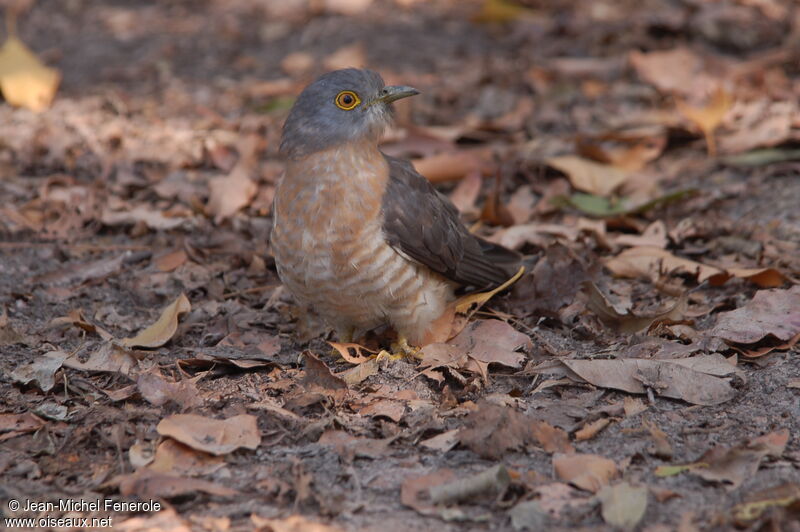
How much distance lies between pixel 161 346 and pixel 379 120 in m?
1.69

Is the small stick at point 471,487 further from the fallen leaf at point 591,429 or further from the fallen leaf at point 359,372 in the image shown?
the fallen leaf at point 359,372

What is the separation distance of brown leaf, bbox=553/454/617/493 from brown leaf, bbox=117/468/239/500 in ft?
4.15

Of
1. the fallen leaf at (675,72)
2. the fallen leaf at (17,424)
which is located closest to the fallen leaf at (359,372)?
the fallen leaf at (17,424)

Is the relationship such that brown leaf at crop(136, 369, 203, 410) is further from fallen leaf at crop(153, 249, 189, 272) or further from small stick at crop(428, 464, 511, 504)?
fallen leaf at crop(153, 249, 189, 272)

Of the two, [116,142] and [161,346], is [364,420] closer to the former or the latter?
[161,346]

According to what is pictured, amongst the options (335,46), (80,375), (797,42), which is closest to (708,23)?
(797,42)

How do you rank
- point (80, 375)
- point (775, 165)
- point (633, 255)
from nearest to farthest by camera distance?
point (80, 375) → point (633, 255) → point (775, 165)

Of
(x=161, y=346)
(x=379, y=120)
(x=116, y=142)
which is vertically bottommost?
(x=161, y=346)

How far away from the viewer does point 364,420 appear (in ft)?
13.7

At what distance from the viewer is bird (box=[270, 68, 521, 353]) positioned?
4734mm

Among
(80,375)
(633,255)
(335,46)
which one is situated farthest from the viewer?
(335,46)

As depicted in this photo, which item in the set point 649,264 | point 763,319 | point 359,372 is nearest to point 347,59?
point 649,264

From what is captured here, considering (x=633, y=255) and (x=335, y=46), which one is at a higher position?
(x=335, y=46)

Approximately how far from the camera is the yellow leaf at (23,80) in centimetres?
806
